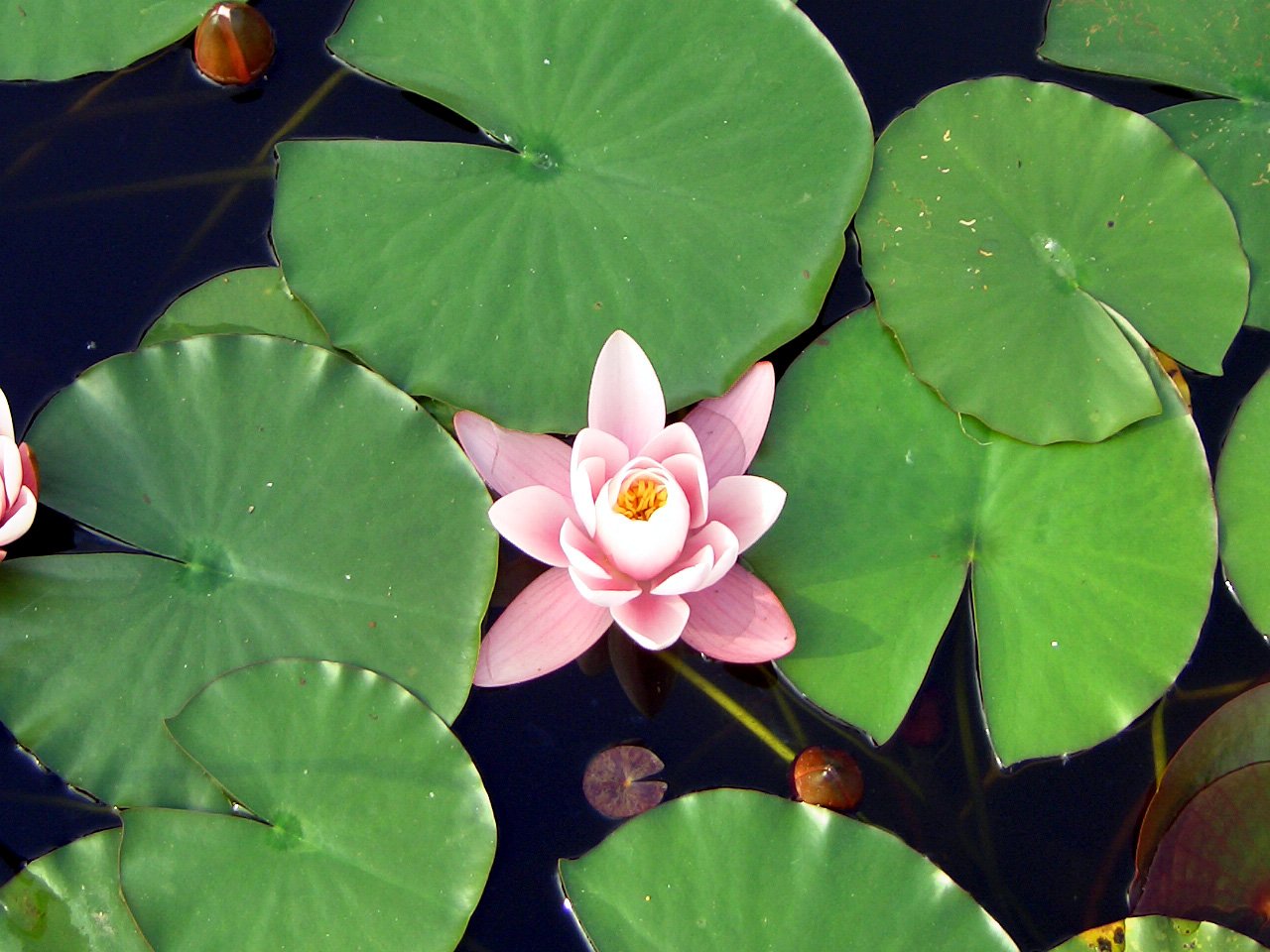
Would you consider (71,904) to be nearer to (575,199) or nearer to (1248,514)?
(575,199)

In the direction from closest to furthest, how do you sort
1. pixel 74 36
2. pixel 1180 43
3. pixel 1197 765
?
pixel 1197 765 < pixel 74 36 < pixel 1180 43

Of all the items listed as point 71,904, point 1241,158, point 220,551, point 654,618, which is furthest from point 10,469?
point 1241,158

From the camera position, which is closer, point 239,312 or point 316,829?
point 316,829

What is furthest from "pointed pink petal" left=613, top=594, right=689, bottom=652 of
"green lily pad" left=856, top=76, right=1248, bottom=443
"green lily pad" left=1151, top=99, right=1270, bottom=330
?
"green lily pad" left=1151, top=99, right=1270, bottom=330

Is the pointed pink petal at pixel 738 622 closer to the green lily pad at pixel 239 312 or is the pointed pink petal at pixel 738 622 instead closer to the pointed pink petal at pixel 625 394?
the pointed pink petal at pixel 625 394

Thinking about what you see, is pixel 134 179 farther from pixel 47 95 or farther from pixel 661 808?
pixel 661 808

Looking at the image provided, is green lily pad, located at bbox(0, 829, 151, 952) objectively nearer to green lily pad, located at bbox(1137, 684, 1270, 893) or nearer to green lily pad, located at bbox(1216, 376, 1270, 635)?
green lily pad, located at bbox(1137, 684, 1270, 893)
